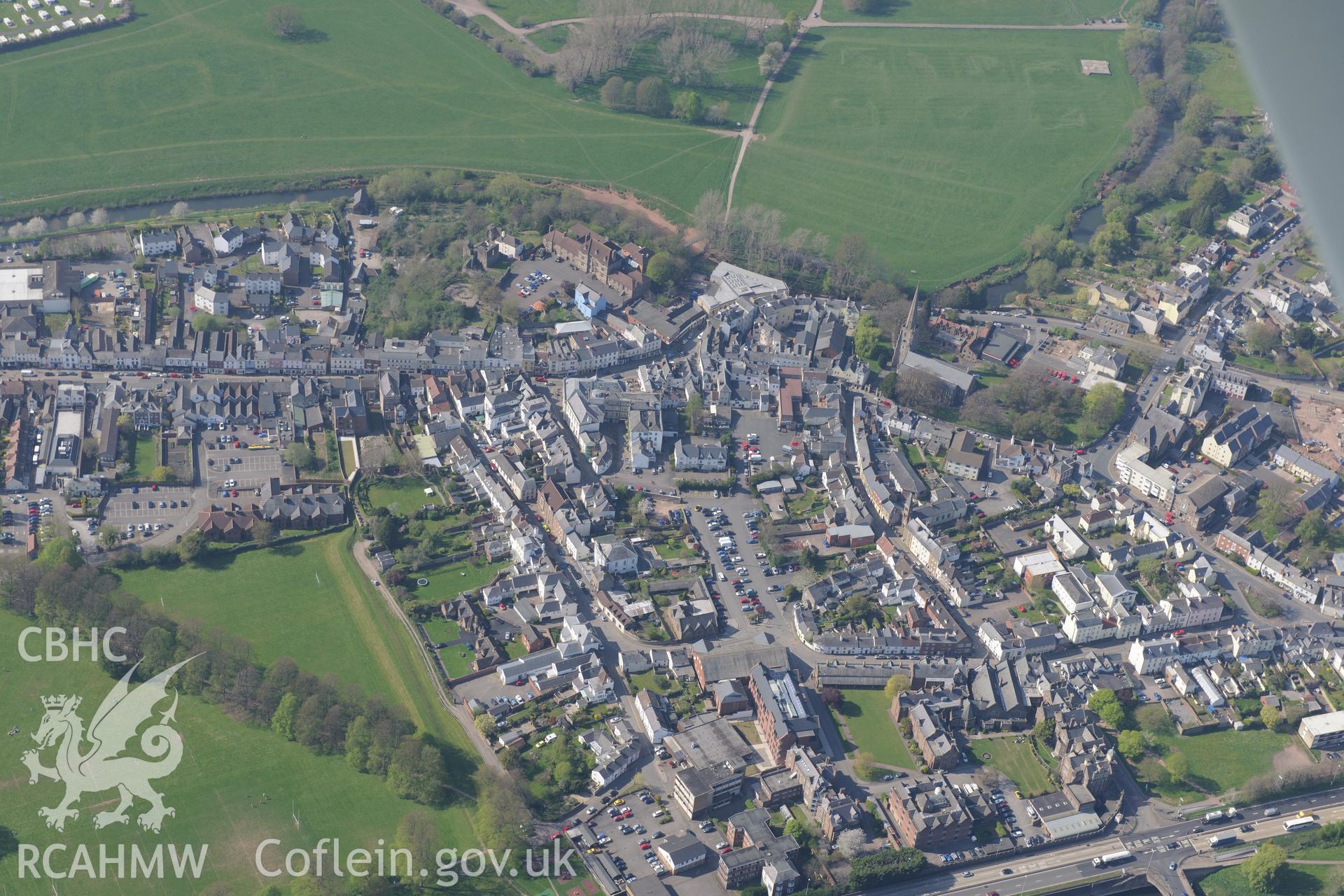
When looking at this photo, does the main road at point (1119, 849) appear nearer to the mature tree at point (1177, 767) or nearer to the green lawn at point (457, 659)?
the mature tree at point (1177, 767)

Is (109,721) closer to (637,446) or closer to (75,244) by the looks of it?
(637,446)

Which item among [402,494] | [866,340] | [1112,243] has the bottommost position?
[402,494]

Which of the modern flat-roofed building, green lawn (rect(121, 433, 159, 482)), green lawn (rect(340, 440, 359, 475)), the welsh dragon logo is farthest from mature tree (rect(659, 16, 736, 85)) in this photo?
the modern flat-roofed building

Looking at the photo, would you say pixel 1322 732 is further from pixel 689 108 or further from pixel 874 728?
pixel 689 108

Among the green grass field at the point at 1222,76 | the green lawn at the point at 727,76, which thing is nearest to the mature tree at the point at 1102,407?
the green lawn at the point at 727,76

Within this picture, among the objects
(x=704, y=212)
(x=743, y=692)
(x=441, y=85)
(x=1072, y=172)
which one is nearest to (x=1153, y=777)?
(x=743, y=692)

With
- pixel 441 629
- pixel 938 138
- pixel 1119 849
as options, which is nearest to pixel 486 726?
pixel 441 629
